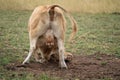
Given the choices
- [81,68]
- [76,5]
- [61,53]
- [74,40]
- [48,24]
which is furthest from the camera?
[76,5]

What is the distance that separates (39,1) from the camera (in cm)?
2041

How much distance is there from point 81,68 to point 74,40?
389 cm

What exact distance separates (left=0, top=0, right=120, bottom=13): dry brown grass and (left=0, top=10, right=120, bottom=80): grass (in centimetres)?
156

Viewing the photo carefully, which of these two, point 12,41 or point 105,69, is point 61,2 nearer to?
point 12,41

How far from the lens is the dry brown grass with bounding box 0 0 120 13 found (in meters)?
19.7

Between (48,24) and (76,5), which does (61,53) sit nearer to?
(48,24)

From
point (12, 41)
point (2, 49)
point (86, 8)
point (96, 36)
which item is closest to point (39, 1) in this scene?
point (86, 8)

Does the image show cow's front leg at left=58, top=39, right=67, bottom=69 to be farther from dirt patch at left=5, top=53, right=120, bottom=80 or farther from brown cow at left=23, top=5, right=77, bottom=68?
dirt patch at left=5, top=53, right=120, bottom=80

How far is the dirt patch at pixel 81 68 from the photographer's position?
688 cm

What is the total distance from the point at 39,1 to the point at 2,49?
1128cm

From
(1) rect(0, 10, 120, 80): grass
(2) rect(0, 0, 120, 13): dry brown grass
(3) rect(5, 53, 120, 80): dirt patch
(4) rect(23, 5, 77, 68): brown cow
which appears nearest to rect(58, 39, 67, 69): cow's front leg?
(4) rect(23, 5, 77, 68): brown cow

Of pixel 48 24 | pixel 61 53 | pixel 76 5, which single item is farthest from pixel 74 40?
pixel 76 5

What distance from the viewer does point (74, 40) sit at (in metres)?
11.5

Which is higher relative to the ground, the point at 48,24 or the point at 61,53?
the point at 48,24
